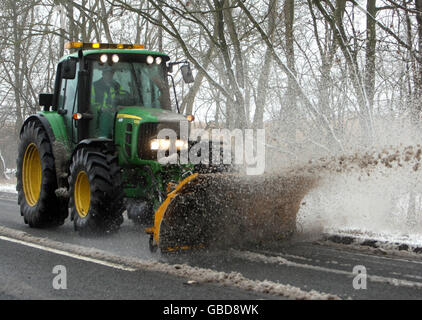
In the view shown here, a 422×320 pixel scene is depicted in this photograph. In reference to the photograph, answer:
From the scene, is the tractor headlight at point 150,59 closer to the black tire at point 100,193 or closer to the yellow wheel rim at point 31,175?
the black tire at point 100,193

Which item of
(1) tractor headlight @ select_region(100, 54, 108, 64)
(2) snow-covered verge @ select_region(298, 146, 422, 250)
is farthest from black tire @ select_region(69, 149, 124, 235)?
(2) snow-covered verge @ select_region(298, 146, 422, 250)

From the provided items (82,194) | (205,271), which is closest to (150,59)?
(82,194)

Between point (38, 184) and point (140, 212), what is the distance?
1853 millimetres

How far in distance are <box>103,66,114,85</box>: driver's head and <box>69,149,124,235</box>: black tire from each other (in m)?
1.15

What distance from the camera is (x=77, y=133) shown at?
767 cm

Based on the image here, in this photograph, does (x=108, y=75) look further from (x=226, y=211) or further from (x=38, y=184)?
(x=226, y=211)

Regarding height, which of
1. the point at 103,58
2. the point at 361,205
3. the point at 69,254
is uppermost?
the point at 103,58

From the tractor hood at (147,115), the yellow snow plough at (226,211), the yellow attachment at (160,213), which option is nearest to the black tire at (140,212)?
the tractor hood at (147,115)

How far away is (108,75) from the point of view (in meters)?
7.57

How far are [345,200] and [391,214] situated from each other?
1203 millimetres

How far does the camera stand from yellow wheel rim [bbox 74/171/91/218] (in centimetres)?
704

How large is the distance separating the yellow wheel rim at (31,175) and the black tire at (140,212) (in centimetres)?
154
